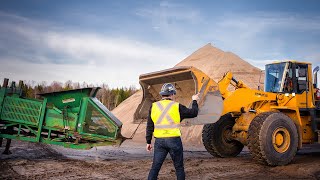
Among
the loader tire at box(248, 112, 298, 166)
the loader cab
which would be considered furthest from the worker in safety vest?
the loader cab

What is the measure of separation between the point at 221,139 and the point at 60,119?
4697 millimetres

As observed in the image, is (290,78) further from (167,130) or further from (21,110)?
(21,110)

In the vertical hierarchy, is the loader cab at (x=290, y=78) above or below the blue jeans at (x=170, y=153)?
above

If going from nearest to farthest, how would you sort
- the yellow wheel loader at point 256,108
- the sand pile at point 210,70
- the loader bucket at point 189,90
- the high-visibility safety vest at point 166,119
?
the high-visibility safety vest at point 166,119, the loader bucket at point 189,90, the yellow wheel loader at point 256,108, the sand pile at point 210,70

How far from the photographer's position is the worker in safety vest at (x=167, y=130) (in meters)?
5.29

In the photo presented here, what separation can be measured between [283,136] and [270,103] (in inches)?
47.3

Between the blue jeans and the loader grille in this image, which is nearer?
the blue jeans

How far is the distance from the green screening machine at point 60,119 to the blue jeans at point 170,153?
375 centimetres

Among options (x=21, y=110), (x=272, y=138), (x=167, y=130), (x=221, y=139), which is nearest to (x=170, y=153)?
(x=167, y=130)

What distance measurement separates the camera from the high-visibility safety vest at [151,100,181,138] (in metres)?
5.40

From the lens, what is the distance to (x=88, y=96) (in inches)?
353

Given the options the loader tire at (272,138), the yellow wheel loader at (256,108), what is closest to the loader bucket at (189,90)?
the yellow wheel loader at (256,108)

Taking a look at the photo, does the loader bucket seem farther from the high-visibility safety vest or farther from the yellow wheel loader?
the high-visibility safety vest

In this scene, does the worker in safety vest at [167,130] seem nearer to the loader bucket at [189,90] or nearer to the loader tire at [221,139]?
the loader bucket at [189,90]
